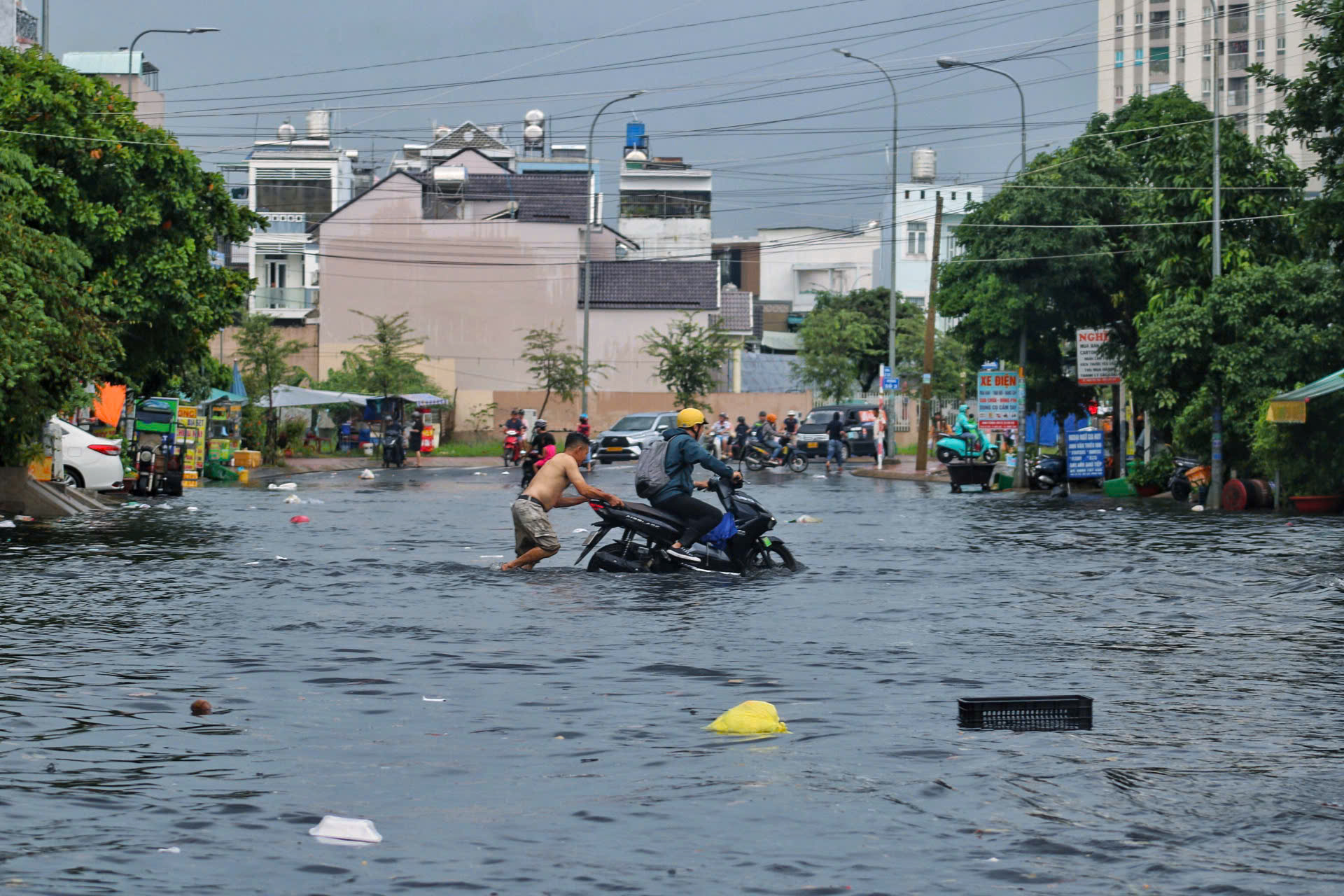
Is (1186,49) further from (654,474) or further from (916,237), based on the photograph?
(654,474)

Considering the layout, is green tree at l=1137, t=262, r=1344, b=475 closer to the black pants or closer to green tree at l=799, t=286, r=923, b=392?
the black pants

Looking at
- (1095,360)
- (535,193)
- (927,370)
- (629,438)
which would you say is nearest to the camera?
(1095,360)

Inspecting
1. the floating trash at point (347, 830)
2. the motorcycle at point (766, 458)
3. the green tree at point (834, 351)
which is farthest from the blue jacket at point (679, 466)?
the green tree at point (834, 351)

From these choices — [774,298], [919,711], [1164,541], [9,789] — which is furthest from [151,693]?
[774,298]

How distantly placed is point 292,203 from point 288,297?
8594mm

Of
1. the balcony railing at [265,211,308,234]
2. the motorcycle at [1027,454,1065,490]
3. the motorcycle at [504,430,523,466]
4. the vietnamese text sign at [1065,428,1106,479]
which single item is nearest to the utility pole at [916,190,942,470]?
the motorcycle at [1027,454,1065,490]

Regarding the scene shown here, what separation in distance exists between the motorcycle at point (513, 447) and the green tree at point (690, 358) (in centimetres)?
1947

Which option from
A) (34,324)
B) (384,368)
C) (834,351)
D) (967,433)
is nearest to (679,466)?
(34,324)

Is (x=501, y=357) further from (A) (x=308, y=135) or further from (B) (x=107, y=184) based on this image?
(B) (x=107, y=184)

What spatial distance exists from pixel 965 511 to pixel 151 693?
22.0m

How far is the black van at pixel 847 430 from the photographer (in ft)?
190

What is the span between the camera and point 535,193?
80438 mm

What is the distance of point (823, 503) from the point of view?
1268 inches

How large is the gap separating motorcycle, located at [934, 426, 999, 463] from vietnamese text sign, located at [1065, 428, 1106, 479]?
1132 cm
